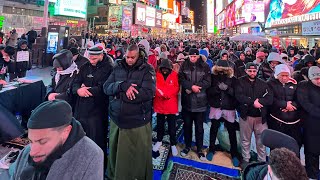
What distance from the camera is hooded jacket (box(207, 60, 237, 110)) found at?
437 centimetres

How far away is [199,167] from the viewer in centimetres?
418

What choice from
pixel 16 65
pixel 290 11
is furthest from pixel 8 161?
pixel 290 11

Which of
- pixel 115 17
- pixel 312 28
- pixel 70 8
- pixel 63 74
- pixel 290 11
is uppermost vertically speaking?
pixel 115 17

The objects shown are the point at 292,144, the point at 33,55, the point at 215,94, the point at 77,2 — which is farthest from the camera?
the point at 77,2

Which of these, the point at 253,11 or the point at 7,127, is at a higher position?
the point at 253,11

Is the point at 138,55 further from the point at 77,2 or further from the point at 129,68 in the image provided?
the point at 77,2

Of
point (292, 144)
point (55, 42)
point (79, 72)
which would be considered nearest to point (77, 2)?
point (55, 42)

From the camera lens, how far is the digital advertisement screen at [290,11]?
22.3 meters

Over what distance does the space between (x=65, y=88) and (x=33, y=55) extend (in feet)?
41.6

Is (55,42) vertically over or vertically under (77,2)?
under

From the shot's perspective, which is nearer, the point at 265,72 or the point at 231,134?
the point at 231,134

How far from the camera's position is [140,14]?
6656cm

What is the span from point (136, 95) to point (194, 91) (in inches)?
55.1

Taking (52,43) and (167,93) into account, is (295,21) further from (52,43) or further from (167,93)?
(167,93)
